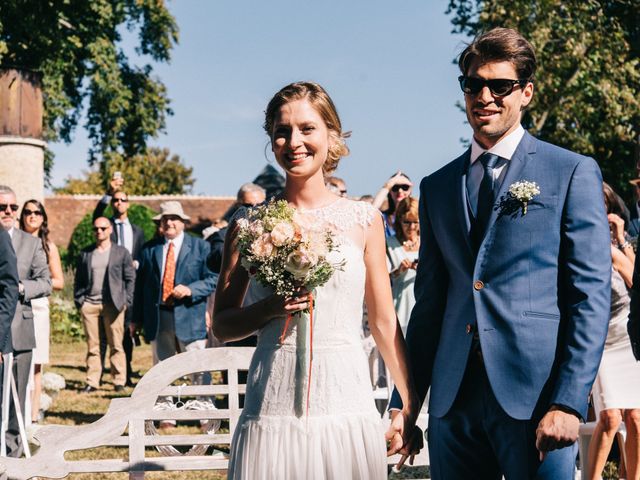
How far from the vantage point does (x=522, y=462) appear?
9.61ft

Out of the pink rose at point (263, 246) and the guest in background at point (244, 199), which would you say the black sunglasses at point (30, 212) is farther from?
the pink rose at point (263, 246)

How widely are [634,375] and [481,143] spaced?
11.2 ft

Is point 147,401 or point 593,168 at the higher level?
point 593,168

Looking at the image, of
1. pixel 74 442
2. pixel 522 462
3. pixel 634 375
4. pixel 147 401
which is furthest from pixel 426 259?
pixel 634 375

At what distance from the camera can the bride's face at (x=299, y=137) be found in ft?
12.2

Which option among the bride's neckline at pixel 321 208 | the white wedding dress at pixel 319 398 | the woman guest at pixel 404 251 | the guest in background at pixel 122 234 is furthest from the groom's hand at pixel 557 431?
the guest in background at pixel 122 234

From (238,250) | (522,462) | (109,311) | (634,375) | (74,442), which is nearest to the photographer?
(522,462)

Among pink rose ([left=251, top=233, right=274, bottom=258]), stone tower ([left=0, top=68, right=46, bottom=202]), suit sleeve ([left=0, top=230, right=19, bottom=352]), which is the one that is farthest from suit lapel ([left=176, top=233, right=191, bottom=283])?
stone tower ([left=0, top=68, right=46, bottom=202])

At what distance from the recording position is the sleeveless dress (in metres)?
5.86

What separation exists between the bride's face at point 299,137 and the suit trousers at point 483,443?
1.13 metres

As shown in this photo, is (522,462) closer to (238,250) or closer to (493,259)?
(493,259)

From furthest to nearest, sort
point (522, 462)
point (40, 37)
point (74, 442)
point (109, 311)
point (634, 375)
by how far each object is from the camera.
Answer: point (40, 37)
point (109, 311)
point (634, 375)
point (74, 442)
point (522, 462)

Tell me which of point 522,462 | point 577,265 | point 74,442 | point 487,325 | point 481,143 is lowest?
point 74,442

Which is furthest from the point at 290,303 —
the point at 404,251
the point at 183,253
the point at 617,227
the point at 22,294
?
the point at 183,253
